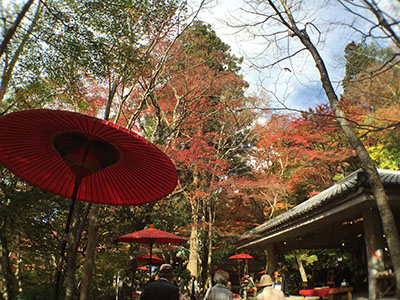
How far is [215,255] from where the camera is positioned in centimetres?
1619

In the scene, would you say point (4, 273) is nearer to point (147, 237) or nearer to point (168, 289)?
point (147, 237)

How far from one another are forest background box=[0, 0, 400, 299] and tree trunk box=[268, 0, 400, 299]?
0.12 m

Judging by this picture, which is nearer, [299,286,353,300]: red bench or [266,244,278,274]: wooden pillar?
[299,286,353,300]: red bench

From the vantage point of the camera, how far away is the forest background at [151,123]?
186 inches

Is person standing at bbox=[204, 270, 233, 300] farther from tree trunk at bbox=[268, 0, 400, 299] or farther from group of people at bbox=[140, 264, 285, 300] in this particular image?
tree trunk at bbox=[268, 0, 400, 299]

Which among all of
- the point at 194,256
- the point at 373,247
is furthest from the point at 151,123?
the point at 373,247

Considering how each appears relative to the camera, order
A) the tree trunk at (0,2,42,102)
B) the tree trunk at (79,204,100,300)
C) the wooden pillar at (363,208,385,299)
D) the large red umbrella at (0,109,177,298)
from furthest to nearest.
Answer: the wooden pillar at (363,208,385,299) < the tree trunk at (0,2,42,102) < the tree trunk at (79,204,100,300) < the large red umbrella at (0,109,177,298)

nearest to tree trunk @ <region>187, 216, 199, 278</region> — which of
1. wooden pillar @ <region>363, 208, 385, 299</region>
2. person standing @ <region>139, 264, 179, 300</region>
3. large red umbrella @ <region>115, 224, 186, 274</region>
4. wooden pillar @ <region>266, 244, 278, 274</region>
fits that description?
wooden pillar @ <region>266, 244, 278, 274</region>

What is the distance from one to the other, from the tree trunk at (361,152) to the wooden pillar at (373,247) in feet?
5.69

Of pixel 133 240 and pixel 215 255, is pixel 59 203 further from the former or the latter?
pixel 215 255

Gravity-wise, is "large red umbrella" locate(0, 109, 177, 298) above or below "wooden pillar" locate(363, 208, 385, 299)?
above

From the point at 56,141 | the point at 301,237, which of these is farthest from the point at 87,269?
the point at 301,237

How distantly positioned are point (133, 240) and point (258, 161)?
413 inches

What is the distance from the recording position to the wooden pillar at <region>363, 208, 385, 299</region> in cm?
481
